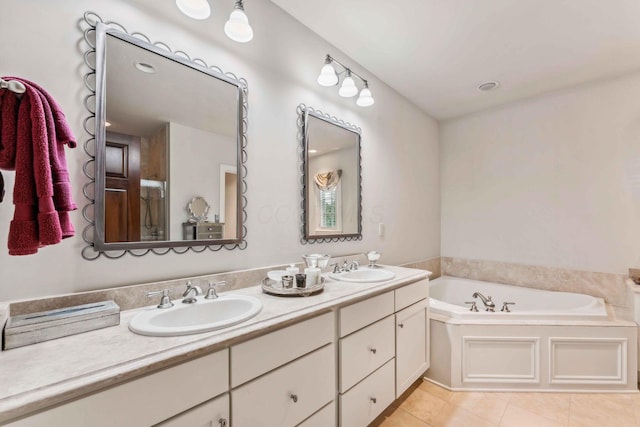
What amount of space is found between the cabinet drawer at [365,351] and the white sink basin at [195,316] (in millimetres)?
513

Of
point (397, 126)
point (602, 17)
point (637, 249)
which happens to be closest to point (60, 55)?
point (397, 126)

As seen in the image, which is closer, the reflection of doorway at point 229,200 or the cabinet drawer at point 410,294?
the reflection of doorway at point 229,200

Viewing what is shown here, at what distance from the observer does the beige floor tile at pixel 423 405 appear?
5.87 ft

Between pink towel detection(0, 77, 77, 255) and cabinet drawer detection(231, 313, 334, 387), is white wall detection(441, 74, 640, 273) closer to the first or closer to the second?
cabinet drawer detection(231, 313, 334, 387)

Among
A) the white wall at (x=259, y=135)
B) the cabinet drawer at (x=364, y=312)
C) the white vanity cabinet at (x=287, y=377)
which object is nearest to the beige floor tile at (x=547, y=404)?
the cabinet drawer at (x=364, y=312)

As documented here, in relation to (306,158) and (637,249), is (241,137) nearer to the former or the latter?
(306,158)

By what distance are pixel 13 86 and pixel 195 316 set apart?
3.05 feet

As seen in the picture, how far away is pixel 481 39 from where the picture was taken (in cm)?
195

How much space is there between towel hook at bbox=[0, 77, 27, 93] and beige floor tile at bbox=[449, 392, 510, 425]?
103 inches

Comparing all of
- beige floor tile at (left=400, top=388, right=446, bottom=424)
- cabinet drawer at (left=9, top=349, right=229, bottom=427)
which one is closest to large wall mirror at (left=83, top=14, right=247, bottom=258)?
cabinet drawer at (left=9, top=349, right=229, bottom=427)

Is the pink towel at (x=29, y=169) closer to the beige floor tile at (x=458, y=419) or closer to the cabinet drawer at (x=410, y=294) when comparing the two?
the cabinet drawer at (x=410, y=294)

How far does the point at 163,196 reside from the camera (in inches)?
49.9

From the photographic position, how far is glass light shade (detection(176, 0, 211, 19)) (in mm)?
1171

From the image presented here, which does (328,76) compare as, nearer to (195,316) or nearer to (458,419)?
(195,316)
